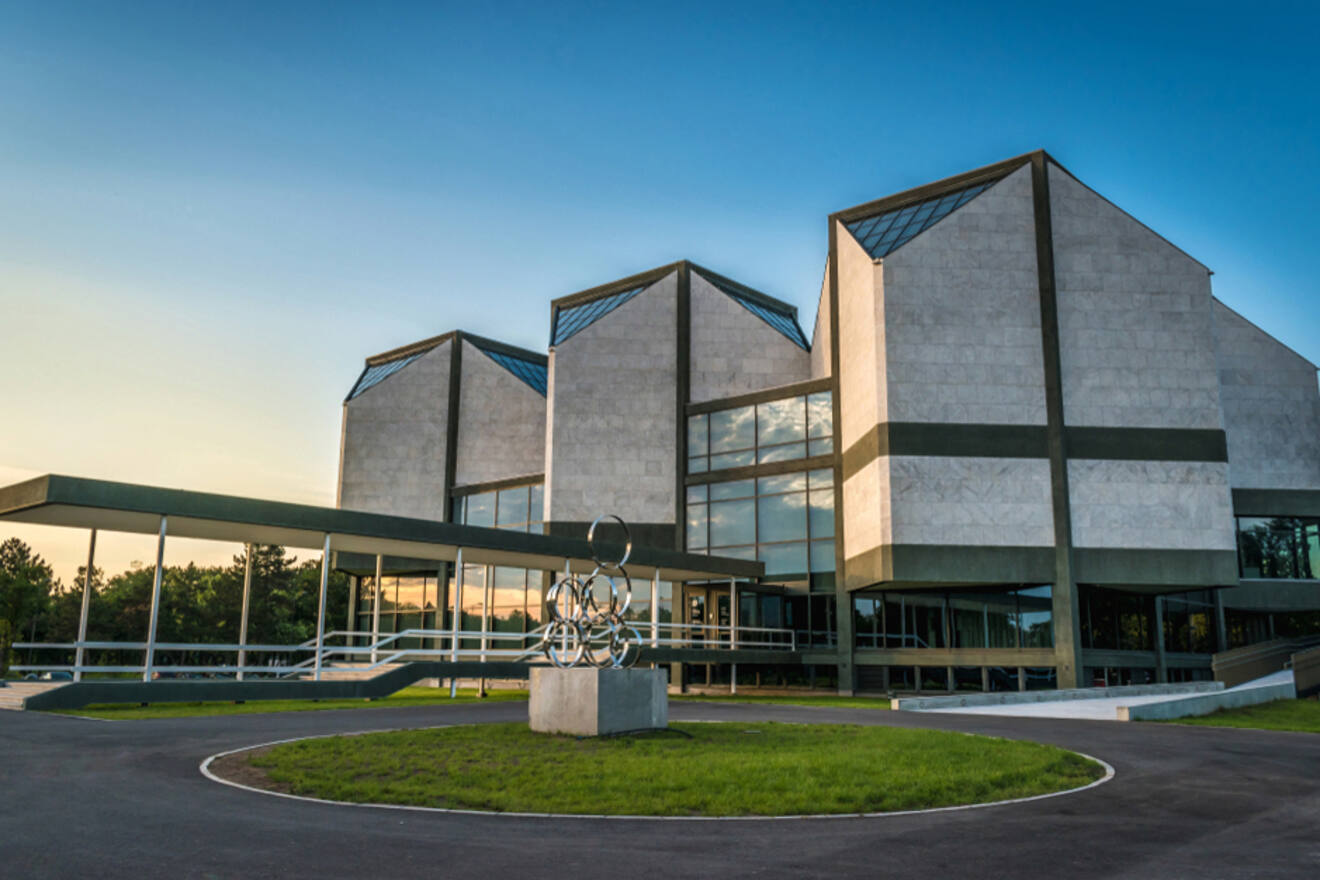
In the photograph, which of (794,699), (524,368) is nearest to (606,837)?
(794,699)

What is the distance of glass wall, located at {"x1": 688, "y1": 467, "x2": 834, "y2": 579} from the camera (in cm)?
3675

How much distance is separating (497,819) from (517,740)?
5664 millimetres

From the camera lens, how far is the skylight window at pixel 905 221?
33875mm

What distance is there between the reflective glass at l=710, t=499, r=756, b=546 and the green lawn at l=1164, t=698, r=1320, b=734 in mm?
18225

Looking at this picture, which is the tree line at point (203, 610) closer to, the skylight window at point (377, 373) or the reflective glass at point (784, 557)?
the skylight window at point (377, 373)

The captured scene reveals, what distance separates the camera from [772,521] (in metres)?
38.2

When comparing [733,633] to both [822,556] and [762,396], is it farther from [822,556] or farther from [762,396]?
[762,396]

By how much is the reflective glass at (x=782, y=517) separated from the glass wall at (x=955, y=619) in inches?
131

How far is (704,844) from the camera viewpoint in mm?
7922

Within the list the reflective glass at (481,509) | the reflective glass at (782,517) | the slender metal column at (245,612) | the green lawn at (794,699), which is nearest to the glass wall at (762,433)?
Answer: the reflective glass at (782,517)

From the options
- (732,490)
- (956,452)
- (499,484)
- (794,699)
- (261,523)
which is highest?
(499,484)

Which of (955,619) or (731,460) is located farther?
(731,460)

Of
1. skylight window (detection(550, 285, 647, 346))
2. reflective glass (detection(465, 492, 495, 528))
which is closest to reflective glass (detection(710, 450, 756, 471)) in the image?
skylight window (detection(550, 285, 647, 346))

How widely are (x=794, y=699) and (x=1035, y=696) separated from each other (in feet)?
26.1
